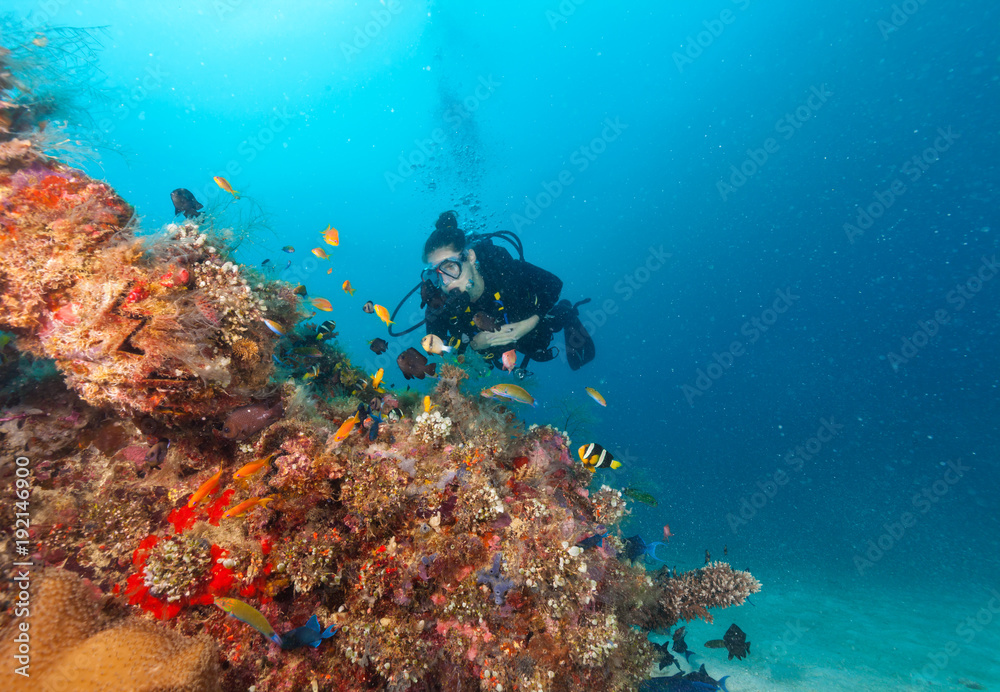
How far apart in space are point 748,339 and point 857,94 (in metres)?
37.9

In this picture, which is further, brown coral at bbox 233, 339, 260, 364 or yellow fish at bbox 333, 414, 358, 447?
brown coral at bbox 233, 339, 260, 364

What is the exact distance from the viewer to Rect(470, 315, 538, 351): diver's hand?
21.6 ft

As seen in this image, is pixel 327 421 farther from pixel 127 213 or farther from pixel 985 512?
pixel 985 512

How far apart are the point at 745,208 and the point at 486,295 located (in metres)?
87.1

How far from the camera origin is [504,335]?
6.71 metres

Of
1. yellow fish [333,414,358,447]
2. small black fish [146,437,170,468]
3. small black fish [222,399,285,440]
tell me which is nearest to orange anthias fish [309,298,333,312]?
small black fish [222,399,285,440]

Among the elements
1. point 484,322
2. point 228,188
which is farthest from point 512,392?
point 228,188

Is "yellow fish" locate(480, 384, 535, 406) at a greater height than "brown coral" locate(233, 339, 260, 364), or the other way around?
"yellow fish" locate(480, 384, 535, 406)

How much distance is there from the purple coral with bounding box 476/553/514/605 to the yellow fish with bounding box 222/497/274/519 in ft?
5.39

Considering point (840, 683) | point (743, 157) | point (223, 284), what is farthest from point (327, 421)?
point (743, 157)

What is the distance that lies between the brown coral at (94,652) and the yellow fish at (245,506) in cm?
67

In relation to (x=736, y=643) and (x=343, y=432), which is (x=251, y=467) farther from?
(x=736, y=643)

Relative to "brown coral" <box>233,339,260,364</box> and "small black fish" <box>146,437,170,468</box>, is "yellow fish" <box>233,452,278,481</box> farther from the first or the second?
"small black fish" <box>146,437,170,468</box>

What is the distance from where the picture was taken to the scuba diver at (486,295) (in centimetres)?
647
